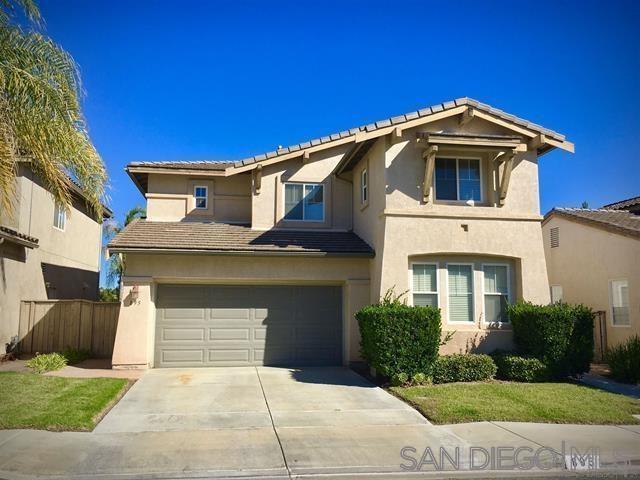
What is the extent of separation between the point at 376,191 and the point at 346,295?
3.04 m

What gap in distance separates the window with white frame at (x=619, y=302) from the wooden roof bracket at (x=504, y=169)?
5.14 m

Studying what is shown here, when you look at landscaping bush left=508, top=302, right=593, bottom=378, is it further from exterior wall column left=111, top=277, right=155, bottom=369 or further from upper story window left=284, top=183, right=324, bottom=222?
exterior wall column left=111, top=277, right=155, bottom=369

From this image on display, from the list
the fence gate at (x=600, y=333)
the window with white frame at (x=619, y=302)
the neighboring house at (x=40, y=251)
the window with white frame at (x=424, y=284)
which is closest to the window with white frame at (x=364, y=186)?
the window with white frame at (x=424, y=284)

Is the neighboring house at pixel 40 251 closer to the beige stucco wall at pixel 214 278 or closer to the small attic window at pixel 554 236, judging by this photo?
the beige stucco wall at pixel 214 278

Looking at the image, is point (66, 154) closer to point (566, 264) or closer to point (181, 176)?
point (181, 176)

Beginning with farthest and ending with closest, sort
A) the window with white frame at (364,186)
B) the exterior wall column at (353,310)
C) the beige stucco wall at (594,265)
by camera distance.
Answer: the beige stucco wall at (594,265) < the window with white frame at (364,186) < the exterior wall column at (353,310)

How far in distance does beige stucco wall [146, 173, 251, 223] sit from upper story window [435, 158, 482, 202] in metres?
6.12

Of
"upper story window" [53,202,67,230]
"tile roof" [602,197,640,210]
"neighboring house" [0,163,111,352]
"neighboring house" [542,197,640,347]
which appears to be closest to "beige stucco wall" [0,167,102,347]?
"neighboring house" [0,163,111,352]

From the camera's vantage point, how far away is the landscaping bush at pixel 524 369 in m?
12.0

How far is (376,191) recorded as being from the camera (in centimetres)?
1413

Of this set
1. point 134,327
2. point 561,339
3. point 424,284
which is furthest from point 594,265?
point 134,327

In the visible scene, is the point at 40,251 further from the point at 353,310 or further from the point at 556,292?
the point at 556,292

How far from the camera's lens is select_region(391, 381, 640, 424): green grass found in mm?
9008

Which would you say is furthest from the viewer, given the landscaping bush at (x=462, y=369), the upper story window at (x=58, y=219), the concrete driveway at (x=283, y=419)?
the upper story window at (x=58, y=219)
